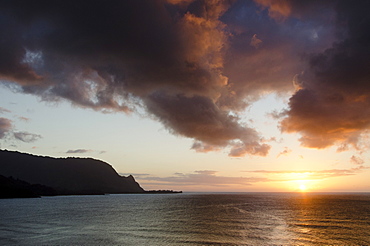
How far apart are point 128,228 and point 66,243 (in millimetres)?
17959

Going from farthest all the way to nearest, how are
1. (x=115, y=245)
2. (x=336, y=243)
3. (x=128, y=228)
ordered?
1. (x=128, y=228)
2. (x=336, y=243)
3. (x=115, y=245)

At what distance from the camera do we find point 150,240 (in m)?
45.3

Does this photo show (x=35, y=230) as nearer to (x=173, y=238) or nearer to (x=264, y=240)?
(x=173, y=238)

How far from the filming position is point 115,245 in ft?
135

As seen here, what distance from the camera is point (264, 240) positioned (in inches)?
1804

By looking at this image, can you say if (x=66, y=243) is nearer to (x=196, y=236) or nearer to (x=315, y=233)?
(x=196, y=236)

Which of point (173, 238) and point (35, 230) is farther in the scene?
point (35, 230)

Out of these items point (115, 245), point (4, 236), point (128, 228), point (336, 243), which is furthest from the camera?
point (128, 228)

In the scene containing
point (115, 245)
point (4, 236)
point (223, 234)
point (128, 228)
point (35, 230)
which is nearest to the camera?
point (115, 245)

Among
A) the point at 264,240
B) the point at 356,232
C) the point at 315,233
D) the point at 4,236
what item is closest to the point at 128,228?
the point at 4,236

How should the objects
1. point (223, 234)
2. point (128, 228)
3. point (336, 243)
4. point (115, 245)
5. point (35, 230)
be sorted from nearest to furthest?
point (115, 245) → point (336, 243) → point (223, 234) → point (35, 230) → point (128, 228)

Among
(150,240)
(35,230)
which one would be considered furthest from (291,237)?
(35,230)

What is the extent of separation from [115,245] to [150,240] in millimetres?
6520

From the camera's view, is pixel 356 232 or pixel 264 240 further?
pixel 356 232
